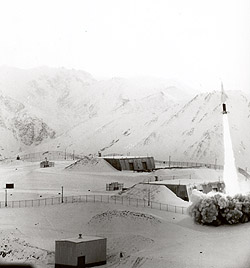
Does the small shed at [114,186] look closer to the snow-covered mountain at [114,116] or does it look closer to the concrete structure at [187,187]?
the concrete structure at [187,187]

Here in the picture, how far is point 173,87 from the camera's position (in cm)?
15350

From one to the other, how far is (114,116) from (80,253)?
3940 inches

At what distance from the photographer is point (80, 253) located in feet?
120

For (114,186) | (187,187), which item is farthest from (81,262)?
(114,186)

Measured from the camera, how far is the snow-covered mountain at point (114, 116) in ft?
327

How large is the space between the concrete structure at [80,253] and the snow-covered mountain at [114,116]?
55162 mm

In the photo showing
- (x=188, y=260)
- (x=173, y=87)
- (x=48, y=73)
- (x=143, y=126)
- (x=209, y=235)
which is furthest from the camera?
(x=48, y=73)

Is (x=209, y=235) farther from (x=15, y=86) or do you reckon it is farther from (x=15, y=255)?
(x=15, y=86)

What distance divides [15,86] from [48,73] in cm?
1382

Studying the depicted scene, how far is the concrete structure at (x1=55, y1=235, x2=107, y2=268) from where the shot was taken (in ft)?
119

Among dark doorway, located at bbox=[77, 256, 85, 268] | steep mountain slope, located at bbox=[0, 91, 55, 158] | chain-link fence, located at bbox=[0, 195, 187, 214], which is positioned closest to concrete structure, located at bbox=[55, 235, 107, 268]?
dark doorway, located at bbox=[77, 256, 85, 268]

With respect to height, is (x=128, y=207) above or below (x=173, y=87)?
below

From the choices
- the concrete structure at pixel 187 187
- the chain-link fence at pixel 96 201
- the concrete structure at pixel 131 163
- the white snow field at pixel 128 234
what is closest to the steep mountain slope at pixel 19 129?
the concrete structure at pixel 131 163

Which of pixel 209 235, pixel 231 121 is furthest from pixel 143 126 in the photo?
pixel 209 235
